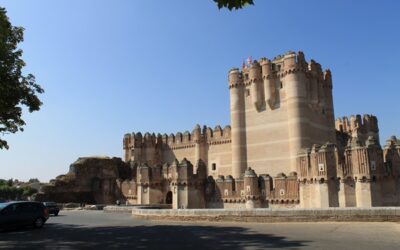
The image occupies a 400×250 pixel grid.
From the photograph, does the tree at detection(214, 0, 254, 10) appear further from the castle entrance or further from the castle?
the castle entrance

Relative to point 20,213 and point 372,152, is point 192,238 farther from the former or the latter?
point 372,152

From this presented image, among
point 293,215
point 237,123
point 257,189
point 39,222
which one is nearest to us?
point 293,215

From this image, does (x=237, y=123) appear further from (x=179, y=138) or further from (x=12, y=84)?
(x=12, y=84)

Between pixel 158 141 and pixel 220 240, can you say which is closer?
pixel 220 240

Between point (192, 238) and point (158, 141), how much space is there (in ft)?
153

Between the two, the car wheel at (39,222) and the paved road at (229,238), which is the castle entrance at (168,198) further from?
the paved road at (229,238)

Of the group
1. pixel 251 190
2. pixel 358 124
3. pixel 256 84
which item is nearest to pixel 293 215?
pixel 251 190

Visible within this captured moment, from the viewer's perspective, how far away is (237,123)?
45.8 m

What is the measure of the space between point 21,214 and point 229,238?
10.5 meters

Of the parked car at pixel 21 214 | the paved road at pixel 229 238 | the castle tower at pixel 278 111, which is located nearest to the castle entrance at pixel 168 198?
the castle tower at pixel 278 111

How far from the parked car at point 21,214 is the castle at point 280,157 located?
743 inches

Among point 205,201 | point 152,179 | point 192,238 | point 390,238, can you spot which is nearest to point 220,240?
point 192,238

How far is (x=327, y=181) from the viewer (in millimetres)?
28531

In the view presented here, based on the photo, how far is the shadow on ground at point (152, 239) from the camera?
1250 cm
